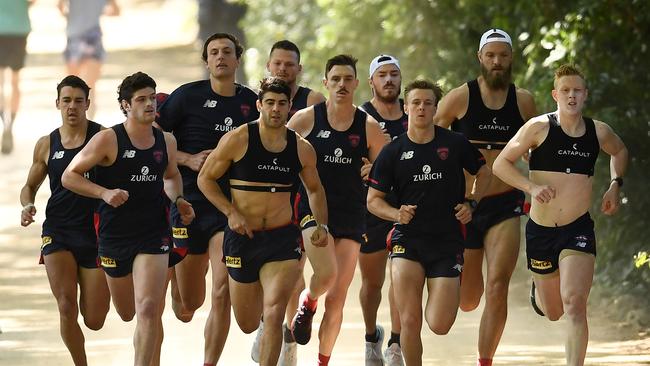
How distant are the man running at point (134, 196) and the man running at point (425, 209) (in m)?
1.51

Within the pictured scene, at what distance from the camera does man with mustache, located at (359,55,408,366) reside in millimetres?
14711

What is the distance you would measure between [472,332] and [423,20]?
6.67 meters

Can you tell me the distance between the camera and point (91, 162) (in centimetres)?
1316

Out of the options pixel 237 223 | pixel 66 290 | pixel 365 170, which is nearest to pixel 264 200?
pixel 237 223

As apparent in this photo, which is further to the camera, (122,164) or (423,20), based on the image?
(423,20)

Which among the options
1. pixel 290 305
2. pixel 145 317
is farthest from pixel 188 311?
pixel 145 317

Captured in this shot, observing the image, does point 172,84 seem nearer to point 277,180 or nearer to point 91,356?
point 91,356

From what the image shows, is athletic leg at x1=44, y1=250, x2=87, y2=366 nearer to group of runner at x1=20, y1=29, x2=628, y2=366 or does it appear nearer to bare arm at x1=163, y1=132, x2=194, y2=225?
group of runner at x1=20, y1=29, x2=628, y2=366

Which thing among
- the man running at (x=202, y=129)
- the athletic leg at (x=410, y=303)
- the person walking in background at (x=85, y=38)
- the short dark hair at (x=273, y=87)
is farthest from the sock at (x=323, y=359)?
the person walking in background at (x=85, y=38)

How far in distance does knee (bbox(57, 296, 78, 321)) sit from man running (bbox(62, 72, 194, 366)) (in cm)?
47

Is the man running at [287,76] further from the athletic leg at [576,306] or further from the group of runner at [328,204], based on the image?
the athletic leg at [576,306]

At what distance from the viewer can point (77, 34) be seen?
2472 centimetres

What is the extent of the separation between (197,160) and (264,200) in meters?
1.09

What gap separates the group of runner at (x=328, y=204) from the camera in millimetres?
13164
